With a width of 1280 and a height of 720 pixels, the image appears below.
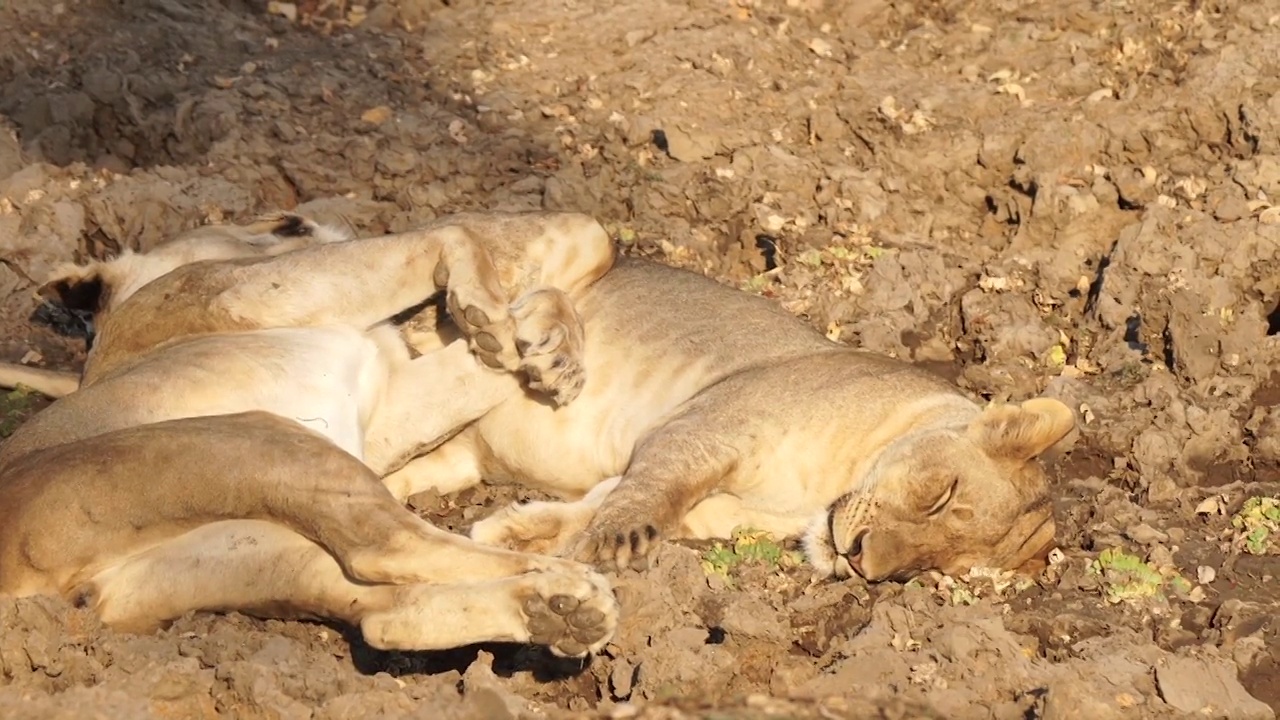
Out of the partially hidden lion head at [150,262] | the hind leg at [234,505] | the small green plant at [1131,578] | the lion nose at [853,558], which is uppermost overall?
the hind leg at [234,505]

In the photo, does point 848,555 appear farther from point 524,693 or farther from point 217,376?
point 217,376

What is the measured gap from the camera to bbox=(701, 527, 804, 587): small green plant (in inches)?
224

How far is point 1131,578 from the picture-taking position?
5582 millimetres

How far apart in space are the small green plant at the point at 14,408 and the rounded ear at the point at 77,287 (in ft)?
1.39

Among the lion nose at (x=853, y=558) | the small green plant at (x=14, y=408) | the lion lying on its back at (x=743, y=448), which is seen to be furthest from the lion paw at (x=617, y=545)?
the small green plant at (x=14, y=408)

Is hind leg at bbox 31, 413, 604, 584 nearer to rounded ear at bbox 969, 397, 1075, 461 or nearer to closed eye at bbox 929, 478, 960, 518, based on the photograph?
closed eye at bbox 929, 478, 960, 518

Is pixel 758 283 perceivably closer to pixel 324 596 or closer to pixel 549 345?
pixel 549 345

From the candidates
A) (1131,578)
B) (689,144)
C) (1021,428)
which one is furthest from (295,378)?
(689,144)

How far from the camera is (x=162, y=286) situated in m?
6.01

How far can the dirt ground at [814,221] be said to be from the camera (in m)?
4.89

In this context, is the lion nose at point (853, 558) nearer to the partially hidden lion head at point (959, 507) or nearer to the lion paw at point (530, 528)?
the partially hidden lion head at point (959, 507)

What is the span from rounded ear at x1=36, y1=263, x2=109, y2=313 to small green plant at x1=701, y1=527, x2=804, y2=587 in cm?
257

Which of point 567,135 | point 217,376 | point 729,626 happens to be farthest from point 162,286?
point 567,135

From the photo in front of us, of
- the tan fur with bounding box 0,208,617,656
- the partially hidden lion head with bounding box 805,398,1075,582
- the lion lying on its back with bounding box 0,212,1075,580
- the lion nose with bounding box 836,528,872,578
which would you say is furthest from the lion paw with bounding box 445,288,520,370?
the lion nose with bounding box 836,528,872,578
